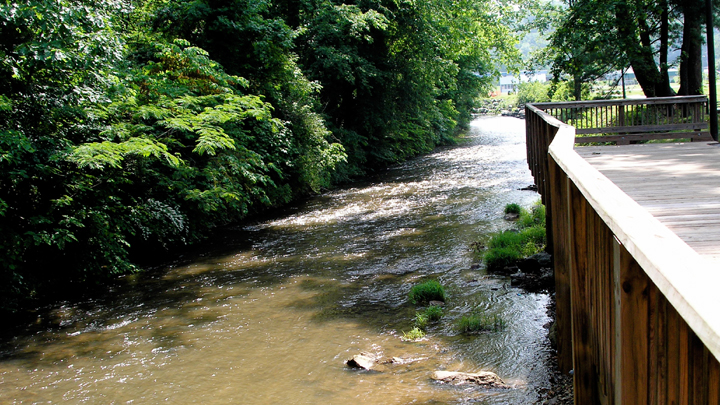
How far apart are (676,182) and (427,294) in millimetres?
3415

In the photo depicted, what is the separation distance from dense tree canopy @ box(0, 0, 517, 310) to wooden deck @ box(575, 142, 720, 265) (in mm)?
7074

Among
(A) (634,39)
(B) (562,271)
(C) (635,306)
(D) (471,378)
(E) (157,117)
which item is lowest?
(D) (471,378)

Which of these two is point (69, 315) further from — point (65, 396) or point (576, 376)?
point (576, 376)

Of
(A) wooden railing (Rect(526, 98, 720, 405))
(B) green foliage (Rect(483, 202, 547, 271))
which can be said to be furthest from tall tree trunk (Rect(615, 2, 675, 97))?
(A) wooden railing (Rect(526, 98, 720, 405))

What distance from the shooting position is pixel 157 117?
1081 cm

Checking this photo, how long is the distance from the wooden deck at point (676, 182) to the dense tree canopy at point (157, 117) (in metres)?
7.07

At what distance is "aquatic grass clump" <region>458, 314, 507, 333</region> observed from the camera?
22.1 feet

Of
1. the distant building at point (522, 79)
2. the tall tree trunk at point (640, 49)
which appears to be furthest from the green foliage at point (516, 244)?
the distant building at point (522, 79)

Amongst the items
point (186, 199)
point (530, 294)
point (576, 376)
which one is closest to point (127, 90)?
point (186, 199)

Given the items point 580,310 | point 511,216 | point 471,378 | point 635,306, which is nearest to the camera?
point 635,306

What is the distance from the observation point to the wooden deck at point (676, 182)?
3.46 meters

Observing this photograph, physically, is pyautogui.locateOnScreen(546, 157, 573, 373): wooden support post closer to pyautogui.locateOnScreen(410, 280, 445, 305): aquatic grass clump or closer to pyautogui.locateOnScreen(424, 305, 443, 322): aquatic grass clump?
pyautogui.locateOnScreen(424, 305, 443, 322): aquatic grass clump

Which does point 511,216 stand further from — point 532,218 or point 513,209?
point 532,218

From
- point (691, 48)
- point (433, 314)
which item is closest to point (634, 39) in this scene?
point (691, 48)
